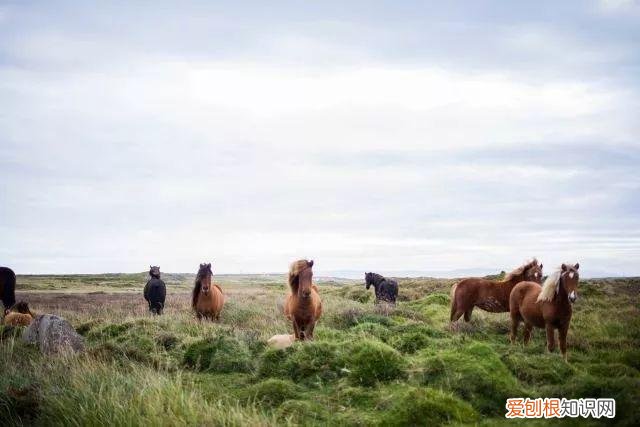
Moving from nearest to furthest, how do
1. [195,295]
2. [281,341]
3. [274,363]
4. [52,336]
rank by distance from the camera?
[274,363] < [281,341] < [52,336] < [195,295]

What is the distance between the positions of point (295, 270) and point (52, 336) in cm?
602

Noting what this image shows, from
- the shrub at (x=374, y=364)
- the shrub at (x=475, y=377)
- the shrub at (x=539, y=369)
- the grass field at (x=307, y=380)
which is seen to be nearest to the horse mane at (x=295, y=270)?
the grass field at (x=307, y=380)

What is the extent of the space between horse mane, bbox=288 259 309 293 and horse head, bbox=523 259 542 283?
7.63m

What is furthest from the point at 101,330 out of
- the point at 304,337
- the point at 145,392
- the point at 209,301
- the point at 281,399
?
the point at 281,399

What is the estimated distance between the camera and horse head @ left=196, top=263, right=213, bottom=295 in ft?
55.4

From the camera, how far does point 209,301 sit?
1747 centimetres

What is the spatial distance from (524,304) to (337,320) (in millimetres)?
6035

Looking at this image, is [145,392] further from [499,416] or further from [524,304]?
[524,304]

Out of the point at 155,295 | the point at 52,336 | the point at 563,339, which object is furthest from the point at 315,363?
the point at 155,295

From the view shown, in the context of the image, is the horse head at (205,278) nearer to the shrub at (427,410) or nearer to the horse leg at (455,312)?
the horse leg at (455,312)

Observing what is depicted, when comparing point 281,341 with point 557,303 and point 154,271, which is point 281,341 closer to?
point 557,303

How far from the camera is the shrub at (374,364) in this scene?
8.30m

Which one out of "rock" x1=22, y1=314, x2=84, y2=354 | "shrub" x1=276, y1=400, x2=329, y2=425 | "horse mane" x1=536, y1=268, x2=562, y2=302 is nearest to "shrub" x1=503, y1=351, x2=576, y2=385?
"horse mane" x1=536, y1=268, x2=562, y2=302

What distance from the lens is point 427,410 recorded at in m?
6.47
